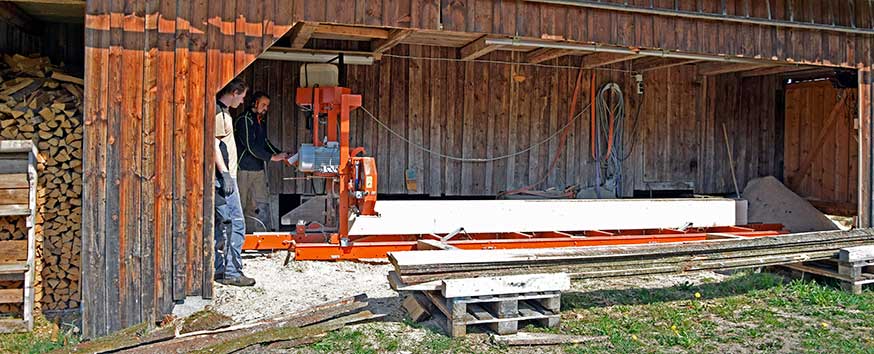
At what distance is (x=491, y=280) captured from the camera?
502 centimetres

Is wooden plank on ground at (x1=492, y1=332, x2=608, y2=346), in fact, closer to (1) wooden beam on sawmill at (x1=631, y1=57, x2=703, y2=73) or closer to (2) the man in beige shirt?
(2) the man in beige shirt

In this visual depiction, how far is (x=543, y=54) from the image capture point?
9.07m

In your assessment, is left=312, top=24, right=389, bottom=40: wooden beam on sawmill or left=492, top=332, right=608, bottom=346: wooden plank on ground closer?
left=492, top=332, right=608, bottom=346: wooden plank on ground

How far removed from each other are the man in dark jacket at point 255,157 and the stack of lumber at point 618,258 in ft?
9.51

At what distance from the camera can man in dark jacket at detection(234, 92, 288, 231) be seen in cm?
764

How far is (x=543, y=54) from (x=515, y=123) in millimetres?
1206

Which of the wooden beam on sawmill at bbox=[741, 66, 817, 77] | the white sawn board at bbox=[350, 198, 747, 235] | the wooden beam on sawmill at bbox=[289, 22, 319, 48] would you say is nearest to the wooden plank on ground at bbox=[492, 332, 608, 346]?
the white sawn board at bbox=[350, 198, 747, 235]

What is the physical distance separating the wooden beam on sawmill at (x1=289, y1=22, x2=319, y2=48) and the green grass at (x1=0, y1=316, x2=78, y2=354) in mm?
3209

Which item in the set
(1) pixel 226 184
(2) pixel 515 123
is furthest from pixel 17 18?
(2) pixel 515 123

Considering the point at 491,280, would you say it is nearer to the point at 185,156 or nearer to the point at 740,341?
the point at 740,341

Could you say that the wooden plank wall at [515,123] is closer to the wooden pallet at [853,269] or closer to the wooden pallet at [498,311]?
the wooden pallet at [853,269]

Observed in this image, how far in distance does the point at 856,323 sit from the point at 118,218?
5.59 meters

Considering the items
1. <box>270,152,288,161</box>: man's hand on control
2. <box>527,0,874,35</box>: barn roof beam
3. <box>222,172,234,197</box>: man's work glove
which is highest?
<box>527,0,874,35</box>: barn roof beam

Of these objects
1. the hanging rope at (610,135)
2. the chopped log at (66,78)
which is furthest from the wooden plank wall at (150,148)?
the hanging rope at (610,135)
